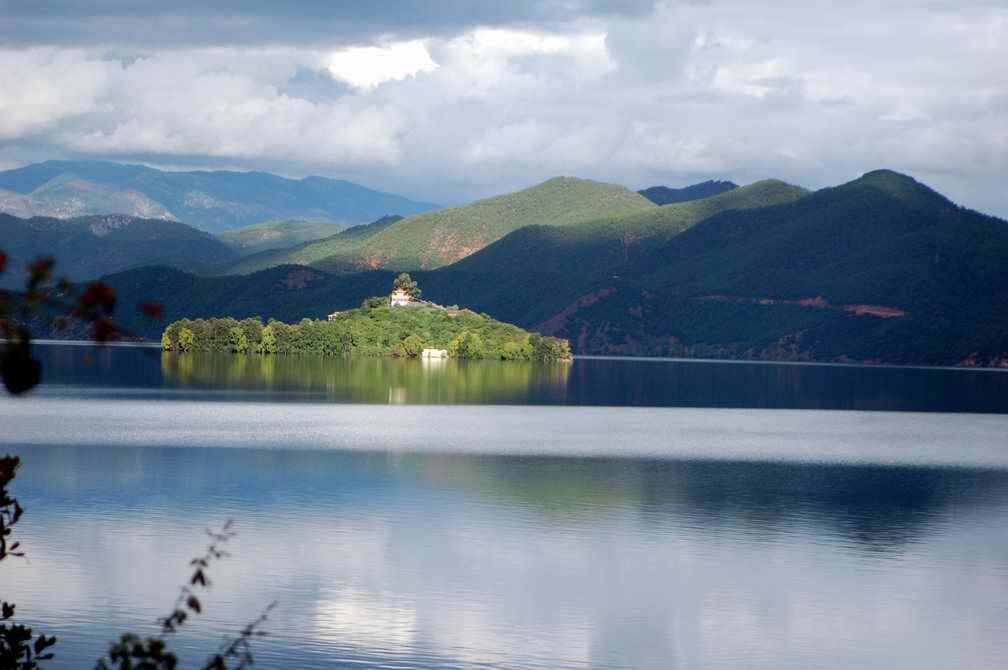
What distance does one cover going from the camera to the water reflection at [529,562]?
2959 cm

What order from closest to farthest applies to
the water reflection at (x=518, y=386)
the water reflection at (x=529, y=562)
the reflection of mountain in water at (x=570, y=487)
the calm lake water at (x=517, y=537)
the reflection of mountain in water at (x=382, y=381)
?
1. the water reflection at (x=529, y=562)
2. the calm lake water at (x=517, y=537)
3. the reflection of mountain in water at (x=570, y=487)
4. the water reflection at (x=518, y=386)
5. the reflection of mountain in water at (x=382, y=381)

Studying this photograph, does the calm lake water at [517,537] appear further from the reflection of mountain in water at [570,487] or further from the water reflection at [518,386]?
the water reflection at [518,386]

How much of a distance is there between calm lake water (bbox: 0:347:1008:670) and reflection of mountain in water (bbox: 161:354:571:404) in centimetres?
2386

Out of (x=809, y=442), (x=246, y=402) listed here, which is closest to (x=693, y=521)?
(x=809, y=442)

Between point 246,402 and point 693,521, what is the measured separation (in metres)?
56.9

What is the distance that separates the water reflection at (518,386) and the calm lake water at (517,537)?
2400cm

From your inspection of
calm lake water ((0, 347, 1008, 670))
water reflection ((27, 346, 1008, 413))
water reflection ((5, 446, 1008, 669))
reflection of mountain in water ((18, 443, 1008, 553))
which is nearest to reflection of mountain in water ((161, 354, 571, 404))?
water reflection ((27, 346, 1008, 413))

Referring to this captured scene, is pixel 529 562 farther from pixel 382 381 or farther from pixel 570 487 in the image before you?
pixel 382 381

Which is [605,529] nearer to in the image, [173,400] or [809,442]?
[809,442]

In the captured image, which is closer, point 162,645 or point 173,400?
point 162,645

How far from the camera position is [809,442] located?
79938 millimetres

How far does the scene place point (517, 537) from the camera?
4197 centimetres

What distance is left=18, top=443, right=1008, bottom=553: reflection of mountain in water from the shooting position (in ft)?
155

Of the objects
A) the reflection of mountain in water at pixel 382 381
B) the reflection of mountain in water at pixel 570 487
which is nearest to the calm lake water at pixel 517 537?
the reflection of mountain in water at pixel 570 487
